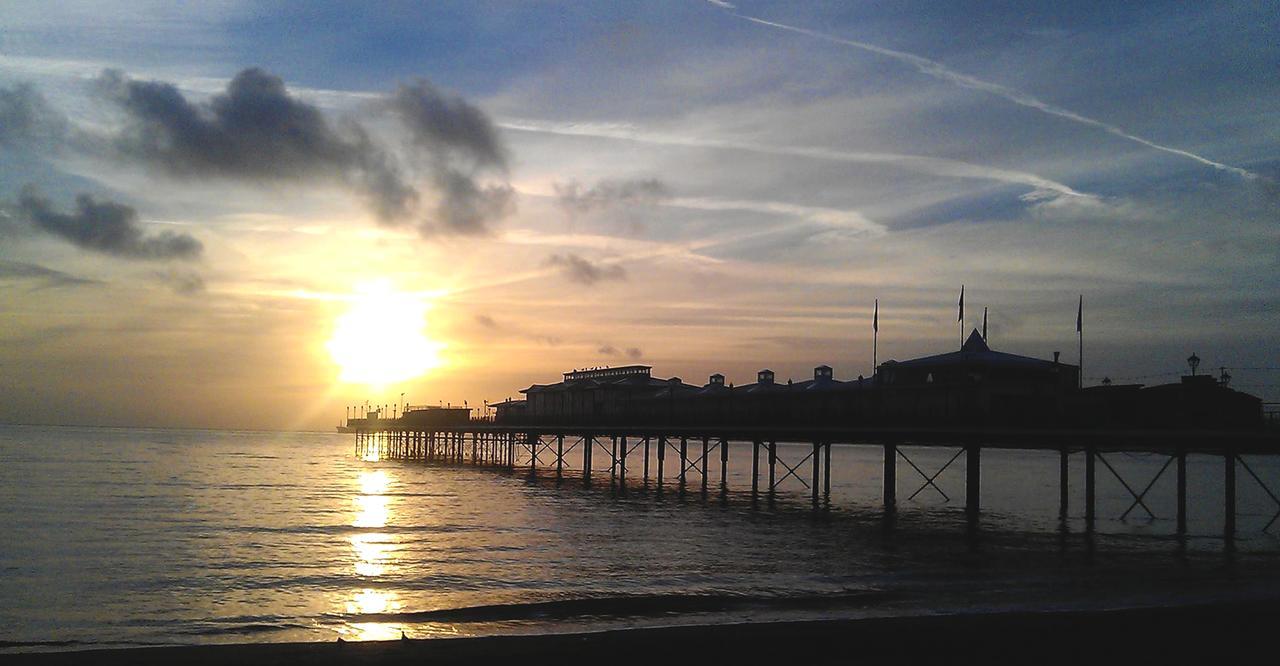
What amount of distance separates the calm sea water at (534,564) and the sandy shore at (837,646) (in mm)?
3337

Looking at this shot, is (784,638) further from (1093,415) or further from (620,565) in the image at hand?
(1093,415)

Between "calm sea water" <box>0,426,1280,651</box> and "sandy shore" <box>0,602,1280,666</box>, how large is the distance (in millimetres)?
3337

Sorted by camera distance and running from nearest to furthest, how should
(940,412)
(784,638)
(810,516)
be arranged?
(784,638)
(940,412)
(810,516)

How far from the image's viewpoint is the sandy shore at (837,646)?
1167cm

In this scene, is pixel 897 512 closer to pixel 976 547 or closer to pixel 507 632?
pixel 976 547

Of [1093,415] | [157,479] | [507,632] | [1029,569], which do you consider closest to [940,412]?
[1093,415]

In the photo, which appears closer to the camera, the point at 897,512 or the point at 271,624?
the point at 271,624

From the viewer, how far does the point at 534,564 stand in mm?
24484

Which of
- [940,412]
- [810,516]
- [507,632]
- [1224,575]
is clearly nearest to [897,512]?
[810,516]

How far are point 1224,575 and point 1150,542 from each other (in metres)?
7.98

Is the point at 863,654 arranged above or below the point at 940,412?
below

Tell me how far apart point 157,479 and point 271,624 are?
159 feet

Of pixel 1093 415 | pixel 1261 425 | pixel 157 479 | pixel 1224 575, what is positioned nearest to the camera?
pixel 1224 575

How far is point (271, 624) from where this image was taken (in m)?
16.7
